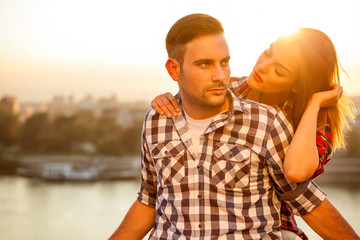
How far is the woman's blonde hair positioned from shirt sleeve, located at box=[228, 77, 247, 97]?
20 cm

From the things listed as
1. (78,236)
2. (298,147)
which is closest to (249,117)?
(298,147)

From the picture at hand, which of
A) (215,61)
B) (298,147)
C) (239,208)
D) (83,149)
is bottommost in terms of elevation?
(83,149)

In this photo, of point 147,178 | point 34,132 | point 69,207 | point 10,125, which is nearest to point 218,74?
point 147,178

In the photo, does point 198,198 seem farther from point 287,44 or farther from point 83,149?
point 83,149

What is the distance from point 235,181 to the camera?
4.41ft

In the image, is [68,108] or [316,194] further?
[68,108]

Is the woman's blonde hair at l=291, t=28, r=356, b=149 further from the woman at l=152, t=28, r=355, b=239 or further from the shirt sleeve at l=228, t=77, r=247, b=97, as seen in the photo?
the shirt sleeve at l=228, t=77, r=247, b=97

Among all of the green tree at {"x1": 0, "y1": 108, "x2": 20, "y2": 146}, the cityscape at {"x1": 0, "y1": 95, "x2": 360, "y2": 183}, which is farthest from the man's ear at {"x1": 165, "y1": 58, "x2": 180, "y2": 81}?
the green tree at {"x1": 0, "y1": 108, "x2": 20, "y2": 146}

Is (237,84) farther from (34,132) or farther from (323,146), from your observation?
(34,132)

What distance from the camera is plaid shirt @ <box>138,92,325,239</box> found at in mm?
1335

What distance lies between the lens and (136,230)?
5.19 feet

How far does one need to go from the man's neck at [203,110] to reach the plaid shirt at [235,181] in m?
0.03

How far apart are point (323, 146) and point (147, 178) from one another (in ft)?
1.68

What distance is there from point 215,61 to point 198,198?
1.16 feet
